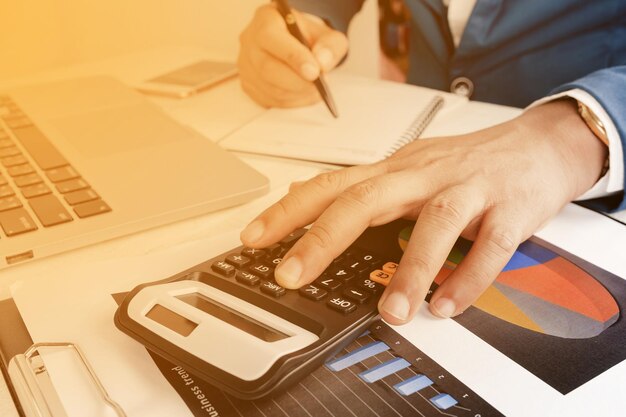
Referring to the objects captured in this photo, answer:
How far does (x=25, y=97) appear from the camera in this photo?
2.63 feet

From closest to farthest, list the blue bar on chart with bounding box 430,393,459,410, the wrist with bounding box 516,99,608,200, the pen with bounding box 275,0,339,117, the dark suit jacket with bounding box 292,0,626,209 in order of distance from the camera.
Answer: the blue bar on chart with bounding box 430,393,459,410, the wrist with bounding box 516,99,608,200, the pen with bounding box 275,0,339,117, the dark suit jacket with bounding box 292,0,626,209

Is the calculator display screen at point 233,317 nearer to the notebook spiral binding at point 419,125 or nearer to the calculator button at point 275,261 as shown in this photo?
the calculator button at point 275,261

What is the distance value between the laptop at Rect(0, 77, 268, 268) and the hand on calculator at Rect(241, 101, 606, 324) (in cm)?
11

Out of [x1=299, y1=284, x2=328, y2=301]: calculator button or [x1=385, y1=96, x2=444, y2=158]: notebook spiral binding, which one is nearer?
[x1=299, y1=284, x2=328, y2=301]: calculator button

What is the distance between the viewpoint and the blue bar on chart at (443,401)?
0.32 m

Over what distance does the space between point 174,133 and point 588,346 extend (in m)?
0.47

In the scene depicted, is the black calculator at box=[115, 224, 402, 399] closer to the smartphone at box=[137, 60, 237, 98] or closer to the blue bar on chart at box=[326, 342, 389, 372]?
the blue bar on chart at box=[326, 342, 389, 372]

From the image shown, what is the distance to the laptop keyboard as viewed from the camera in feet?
1.64

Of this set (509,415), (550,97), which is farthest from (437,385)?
(550,97)

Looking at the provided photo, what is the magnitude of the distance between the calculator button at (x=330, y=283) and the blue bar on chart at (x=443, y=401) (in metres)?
0.10

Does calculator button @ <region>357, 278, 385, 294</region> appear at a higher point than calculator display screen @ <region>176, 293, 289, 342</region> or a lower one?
lower

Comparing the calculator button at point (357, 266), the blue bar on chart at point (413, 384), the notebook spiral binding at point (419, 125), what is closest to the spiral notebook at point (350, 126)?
the notebook spiral binding at point (419, 125)

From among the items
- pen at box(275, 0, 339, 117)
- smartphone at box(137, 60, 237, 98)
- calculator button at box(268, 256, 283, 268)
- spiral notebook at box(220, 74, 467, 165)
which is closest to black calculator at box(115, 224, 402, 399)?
calculator button at box(268, 256, 283, 268)

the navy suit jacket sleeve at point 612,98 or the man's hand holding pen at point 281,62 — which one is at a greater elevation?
the man's hand holding pen at point 281,62
